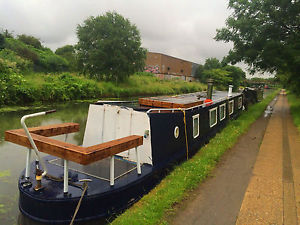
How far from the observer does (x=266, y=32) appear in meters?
15.3

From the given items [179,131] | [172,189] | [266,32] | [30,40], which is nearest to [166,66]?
[30,40]

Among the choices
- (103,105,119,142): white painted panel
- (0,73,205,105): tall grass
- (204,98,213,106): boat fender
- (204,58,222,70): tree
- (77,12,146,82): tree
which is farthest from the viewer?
(204,58,222,70): tree

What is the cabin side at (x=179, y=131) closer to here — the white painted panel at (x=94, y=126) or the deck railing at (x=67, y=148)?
the deck railing at (x=67, y=148)

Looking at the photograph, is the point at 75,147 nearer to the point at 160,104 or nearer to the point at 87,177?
the point at 87,177

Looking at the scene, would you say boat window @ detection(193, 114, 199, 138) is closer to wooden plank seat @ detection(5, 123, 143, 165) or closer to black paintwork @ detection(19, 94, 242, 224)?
black paintwork @ detection(19, 94, 242, 224)

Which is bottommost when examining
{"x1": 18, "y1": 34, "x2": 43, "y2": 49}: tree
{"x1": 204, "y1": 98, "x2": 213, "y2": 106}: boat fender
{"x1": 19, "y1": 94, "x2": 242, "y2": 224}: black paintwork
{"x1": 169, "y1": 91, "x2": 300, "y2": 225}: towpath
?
{"x1": 169, "y1": 91, "x2": 300, "y2": 225}: towpath

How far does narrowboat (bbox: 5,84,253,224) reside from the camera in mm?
3674

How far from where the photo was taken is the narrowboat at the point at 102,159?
3674mm

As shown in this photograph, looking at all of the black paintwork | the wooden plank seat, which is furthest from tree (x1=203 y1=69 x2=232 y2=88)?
the wooden plank seat

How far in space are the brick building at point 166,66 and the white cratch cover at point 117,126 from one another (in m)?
45.5

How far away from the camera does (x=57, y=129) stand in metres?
4.94

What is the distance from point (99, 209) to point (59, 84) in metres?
17.7

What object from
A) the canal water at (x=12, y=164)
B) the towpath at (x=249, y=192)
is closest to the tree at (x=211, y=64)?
the canal water at (x=12, y=164)

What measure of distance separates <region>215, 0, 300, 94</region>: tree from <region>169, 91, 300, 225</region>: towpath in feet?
28.7
